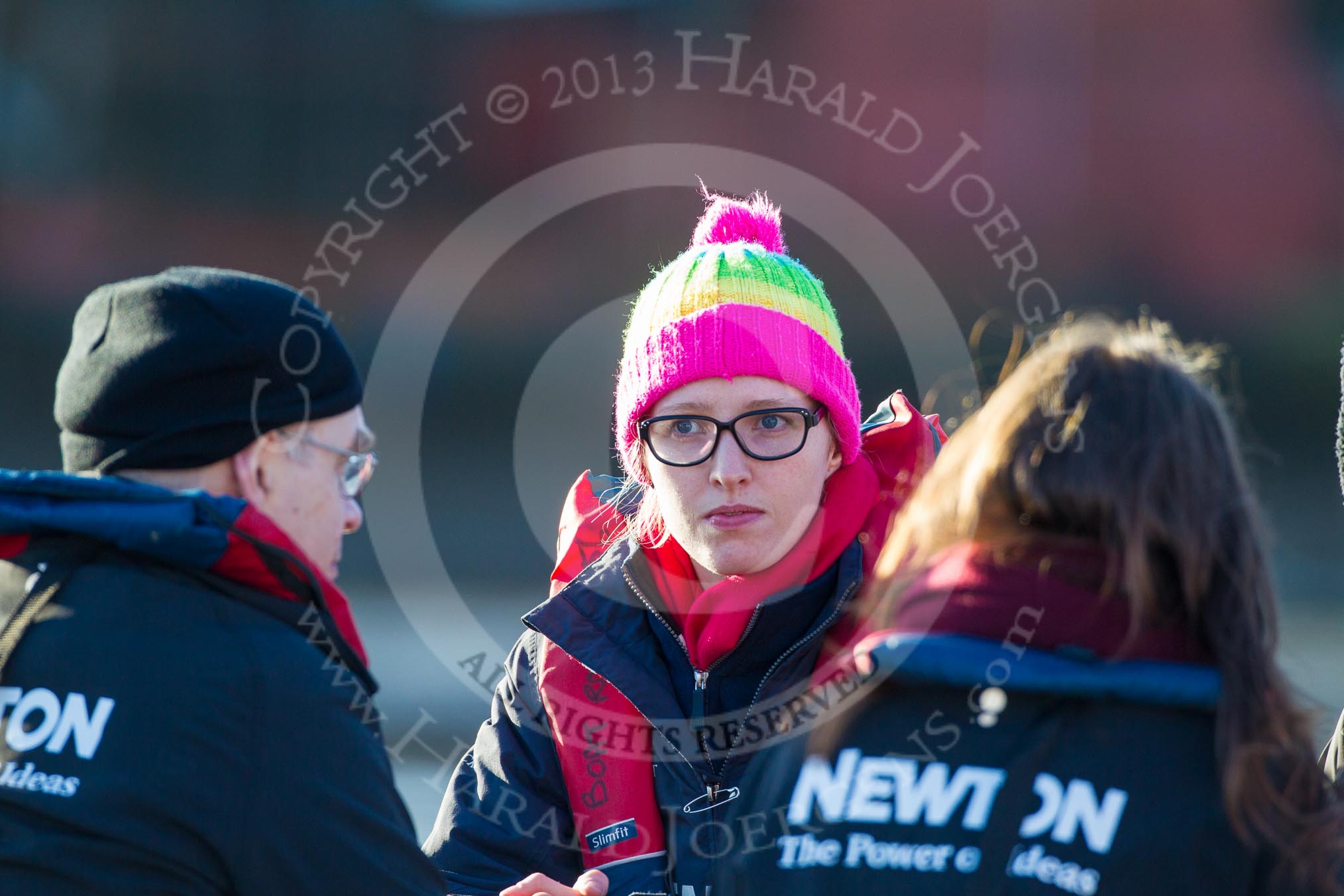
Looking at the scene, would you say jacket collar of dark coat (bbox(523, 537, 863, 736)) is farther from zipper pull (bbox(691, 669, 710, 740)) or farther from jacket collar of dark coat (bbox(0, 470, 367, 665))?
jacket collar of dark coat (bbox(0, 470, 367, 665))

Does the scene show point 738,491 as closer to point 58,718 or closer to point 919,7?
point 58,718

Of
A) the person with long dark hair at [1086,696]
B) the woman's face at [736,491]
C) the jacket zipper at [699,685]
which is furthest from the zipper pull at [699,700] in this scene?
the person with long dark hair at [1086,696]

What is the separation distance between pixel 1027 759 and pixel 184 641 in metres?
1.05

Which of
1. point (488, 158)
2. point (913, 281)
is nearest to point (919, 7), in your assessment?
point (913, 281)

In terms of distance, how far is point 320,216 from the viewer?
12.4m

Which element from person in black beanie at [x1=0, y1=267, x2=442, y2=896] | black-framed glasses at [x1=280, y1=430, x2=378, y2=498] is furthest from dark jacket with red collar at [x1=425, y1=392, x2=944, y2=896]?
person in black beanie at [x1=0, y1=267, x2=442, y2=896]

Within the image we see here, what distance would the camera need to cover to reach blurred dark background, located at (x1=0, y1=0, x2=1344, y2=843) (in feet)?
36.9

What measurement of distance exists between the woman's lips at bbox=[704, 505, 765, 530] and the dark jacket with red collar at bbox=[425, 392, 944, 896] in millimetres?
162

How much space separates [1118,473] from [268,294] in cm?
118

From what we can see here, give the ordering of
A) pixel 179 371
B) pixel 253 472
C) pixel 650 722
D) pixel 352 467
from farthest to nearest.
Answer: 1. pixel 650 722
2. pixel 352 467
3. pixel 253 472
4. pixel 179 371

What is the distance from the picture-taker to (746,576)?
257cm

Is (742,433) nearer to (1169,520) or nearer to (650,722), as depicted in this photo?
(650,722)

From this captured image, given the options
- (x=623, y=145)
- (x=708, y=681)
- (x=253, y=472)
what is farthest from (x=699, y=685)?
(x=623, y=145)

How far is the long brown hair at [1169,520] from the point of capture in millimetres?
1520
